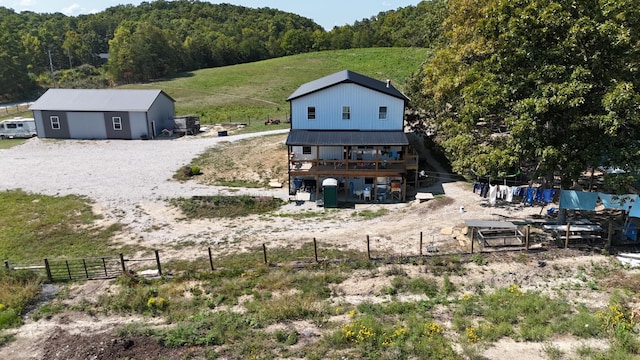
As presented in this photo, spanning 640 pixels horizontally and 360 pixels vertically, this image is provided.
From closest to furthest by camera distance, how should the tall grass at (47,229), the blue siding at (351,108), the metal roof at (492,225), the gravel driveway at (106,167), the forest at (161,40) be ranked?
the metal roof at (492,225) < the tall grass at (47,229) < the gravel driveway at (106,167) < the blue siding at (351,108) < the forest at (161,40)

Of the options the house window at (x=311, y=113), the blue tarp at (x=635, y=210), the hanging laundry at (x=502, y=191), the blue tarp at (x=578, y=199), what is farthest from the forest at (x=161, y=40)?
the blue tarp at (x=635, y=210)

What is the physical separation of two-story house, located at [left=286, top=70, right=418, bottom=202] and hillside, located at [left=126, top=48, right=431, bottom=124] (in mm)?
22599

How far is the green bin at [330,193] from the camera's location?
81.4 feet

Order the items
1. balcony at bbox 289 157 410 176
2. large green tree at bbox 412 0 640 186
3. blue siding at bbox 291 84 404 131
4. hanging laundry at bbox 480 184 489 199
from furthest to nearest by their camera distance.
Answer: blue siding at bbox 291 84 404 131
balcony at bbox 289 157 410 176
hanging laundry at bbox 480 184 489 199
large green tree at bbox 412 0 640 186

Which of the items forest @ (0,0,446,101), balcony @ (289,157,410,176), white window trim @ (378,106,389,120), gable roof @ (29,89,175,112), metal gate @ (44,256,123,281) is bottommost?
metal gate @ (44,256,123,281)

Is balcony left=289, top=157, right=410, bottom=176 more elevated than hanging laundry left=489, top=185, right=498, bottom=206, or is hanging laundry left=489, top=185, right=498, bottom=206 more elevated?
balcony left=289, top=157, right=410, bottom=176

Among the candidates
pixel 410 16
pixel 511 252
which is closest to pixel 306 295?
pixel 511 252

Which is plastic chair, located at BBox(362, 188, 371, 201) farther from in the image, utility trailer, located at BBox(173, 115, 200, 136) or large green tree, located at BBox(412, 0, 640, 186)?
utility trailer, located at BBox(173, 115, 200, 136)

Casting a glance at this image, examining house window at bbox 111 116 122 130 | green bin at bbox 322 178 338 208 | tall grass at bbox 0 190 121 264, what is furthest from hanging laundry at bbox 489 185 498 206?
house window at bbox 111 116 122 130

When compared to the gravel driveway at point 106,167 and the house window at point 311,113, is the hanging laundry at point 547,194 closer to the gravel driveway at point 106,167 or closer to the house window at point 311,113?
the house window at point 311,113

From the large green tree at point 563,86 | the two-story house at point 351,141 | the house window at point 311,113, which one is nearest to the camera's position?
the large green tree at point 563,86

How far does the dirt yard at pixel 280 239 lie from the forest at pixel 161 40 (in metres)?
19.9

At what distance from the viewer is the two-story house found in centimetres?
2623

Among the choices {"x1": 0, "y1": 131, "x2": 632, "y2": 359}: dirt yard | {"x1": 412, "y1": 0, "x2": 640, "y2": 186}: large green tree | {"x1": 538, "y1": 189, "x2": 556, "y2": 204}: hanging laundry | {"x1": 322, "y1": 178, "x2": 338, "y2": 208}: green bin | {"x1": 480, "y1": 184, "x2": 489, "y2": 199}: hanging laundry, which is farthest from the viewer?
{"x1": 322, "y1": 178, "x2": 338, "y2": 208}: green bin
